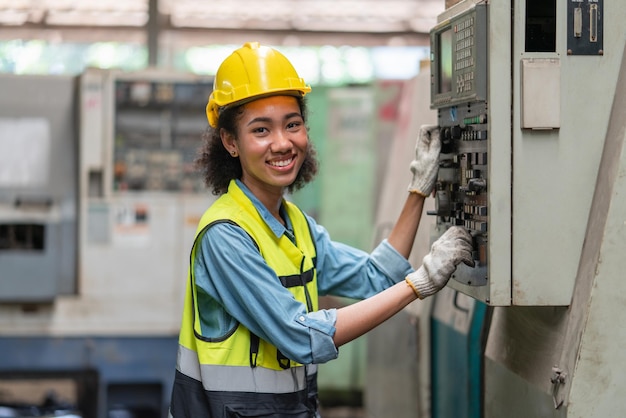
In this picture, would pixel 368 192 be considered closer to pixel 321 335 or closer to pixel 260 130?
pixel 260 130


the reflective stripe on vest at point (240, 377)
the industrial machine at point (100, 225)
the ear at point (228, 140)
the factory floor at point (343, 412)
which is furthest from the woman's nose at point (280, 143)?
the factory floor at point (343, 412)

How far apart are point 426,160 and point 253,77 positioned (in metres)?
0.46

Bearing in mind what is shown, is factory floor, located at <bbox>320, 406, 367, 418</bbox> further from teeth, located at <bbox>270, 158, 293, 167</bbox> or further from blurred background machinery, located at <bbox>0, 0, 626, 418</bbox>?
teeth, located at <bbox>270, 158, 293, 167</bbox>

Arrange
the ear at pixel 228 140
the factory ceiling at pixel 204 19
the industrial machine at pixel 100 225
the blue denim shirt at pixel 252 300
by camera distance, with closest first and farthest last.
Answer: the blue denim shirt at pixel 252 300, the ear at pixel 228 140, the industrial machine at pixel 100 225, the factory ceiling at pixel 204 19

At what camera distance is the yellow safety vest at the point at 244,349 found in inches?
79.0

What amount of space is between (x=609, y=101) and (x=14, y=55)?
5.10 m

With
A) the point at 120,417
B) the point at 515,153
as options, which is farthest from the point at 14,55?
the point at 515,153

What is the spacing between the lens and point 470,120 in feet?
6.52

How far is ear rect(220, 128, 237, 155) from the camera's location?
2.18 m

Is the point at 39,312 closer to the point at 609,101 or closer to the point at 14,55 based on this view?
the point at 14,55

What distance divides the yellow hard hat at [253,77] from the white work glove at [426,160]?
0.31m

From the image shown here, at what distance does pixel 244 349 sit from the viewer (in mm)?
2020

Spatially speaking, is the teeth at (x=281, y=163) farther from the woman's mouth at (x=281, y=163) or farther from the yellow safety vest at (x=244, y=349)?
the yellow safety vest at (x=244, y=349)

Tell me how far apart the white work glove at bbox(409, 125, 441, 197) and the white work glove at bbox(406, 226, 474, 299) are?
284mm
